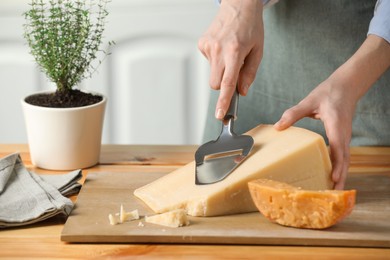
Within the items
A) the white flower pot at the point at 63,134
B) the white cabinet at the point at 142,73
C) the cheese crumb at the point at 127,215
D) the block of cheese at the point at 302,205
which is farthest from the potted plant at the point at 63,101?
the white cabinet at the point at 142,73

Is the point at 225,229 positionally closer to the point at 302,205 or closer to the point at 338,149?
the point at 302,205

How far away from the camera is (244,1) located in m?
1.72

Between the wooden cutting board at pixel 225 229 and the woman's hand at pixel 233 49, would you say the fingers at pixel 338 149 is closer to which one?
the wooden cutting board at pixel 225 229

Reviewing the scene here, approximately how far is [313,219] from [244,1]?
23.5 inches

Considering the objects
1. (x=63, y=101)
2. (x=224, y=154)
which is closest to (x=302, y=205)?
(x=224, y=154)

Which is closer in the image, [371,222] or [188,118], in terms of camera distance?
[371,222]

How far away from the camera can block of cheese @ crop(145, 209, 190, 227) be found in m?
1.34

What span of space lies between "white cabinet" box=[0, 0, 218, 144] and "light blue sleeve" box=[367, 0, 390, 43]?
4.19ft

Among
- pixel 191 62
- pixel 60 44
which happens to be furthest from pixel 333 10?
pixel 191 62

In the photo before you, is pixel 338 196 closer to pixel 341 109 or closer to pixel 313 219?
pixel 313 219

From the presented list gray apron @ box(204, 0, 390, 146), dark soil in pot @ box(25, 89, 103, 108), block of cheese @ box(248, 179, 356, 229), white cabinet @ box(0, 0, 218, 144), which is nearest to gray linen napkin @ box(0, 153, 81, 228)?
dark soil in pot @ box(25, 89, 103, 108)

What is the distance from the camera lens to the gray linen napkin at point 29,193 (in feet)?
4.56

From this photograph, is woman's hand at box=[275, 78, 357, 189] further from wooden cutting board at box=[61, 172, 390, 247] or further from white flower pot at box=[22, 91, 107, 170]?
white flower pot at box=[22, 91, 107, 170]

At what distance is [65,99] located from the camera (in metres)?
1.68
